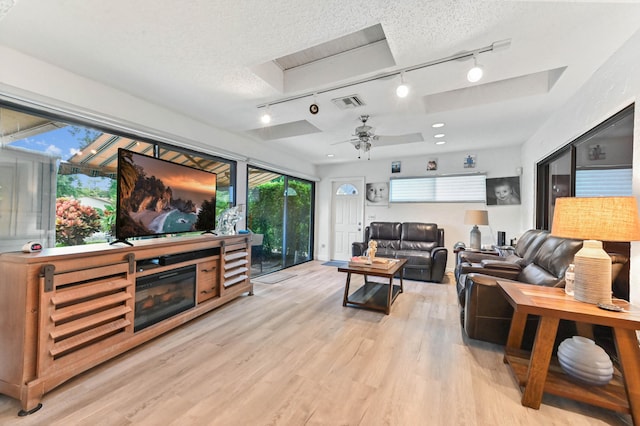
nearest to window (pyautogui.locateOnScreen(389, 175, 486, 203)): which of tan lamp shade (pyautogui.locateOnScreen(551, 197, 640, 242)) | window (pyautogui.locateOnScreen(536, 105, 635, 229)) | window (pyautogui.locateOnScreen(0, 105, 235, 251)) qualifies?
window (pyautogui.locateOnScreen(536, 105, 635, 229))

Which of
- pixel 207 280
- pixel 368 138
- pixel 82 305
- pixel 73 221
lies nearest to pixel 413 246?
pixel 368 138

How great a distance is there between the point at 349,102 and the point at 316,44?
1021 mm

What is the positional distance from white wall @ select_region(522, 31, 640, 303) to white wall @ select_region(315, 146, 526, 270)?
Result: 4.66 feet

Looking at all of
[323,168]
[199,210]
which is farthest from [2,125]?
[323,168]

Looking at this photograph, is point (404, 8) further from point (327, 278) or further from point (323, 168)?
point (323, 168)

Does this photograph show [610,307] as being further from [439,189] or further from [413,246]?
[439,189]

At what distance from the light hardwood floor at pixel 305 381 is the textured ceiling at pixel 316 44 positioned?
7.58 ft

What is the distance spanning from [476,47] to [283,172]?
3955 mm

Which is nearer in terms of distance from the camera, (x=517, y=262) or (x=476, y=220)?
(x=517, y=262)

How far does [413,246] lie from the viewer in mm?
5125

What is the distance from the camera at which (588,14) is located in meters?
1.61

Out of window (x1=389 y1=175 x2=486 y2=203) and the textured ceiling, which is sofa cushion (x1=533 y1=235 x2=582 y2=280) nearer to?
the textured ceiling

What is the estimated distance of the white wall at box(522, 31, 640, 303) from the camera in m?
1.74

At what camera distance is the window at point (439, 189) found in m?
5.15
